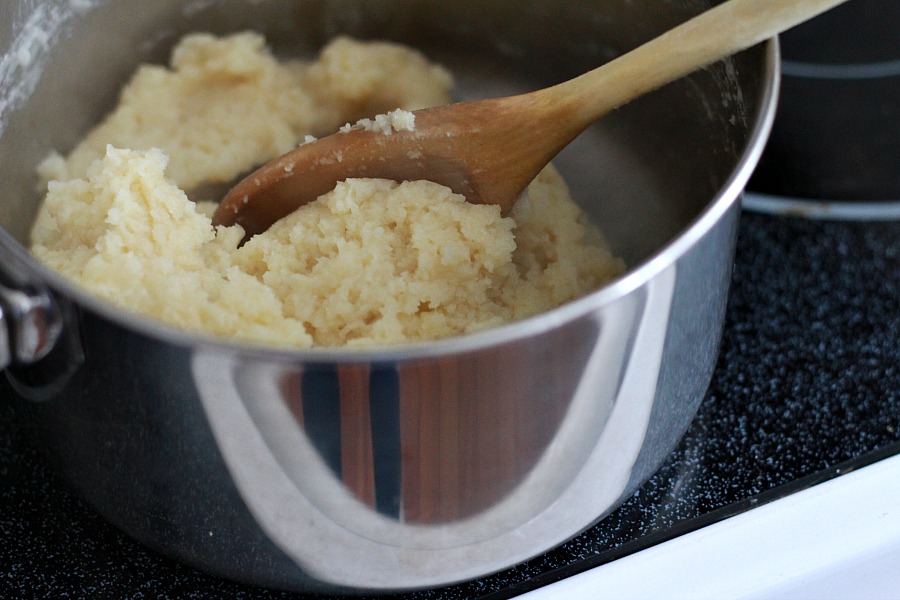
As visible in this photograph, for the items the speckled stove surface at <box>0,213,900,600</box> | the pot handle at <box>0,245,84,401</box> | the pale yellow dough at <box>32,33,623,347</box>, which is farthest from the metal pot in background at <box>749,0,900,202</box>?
the pot handle at <box>0,245,84,401</box>

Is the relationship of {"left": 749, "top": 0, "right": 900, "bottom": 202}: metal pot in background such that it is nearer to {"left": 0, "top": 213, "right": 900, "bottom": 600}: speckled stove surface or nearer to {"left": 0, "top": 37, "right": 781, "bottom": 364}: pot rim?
{"left": 0, "top": 213, "right": 900, "bottom": 600}: speckled stove surface

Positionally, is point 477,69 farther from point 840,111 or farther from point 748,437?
point 748,437

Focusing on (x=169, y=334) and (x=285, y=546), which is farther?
(x=285, y=546)

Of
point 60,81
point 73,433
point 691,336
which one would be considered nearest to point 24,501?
point 73,433

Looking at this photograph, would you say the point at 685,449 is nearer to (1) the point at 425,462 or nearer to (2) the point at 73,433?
(1) the point at 425,462

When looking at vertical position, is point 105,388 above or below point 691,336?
above

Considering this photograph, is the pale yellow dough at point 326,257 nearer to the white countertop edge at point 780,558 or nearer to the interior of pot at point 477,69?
the interior of pot at point 477,69
